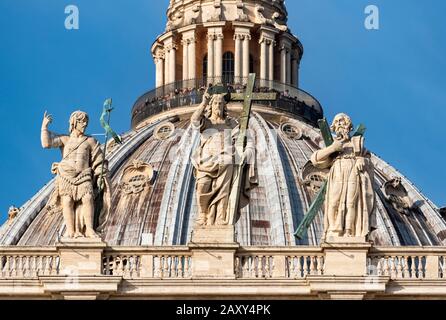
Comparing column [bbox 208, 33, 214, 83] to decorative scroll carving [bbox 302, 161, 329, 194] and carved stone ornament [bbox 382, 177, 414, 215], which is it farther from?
carved stone ornament [bbox 382, 177, 414, 215]

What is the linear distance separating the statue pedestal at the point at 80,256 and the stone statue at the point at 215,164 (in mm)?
2993

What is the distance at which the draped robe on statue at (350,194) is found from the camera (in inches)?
2857

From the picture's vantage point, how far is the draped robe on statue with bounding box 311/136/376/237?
72.6 metres

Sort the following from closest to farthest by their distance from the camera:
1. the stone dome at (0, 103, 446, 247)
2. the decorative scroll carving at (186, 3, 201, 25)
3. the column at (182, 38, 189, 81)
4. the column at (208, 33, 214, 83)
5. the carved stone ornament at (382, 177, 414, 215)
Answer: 1. the stone dome at (0, 103, 446, 247)
2. the carved stone ornament at (382, 177, 414, 215)
3. the column at (208, 33, 214, 83)
4. the column at (182, 38, 189, 81)
5. the decorative scroll carving at (186, 3, 201, 25)

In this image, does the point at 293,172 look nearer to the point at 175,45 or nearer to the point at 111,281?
the point at 175,45

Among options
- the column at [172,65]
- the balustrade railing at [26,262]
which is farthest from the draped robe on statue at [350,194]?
the column at [172,65]

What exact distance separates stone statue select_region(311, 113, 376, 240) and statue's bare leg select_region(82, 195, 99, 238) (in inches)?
250

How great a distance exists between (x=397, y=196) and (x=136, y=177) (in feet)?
46.6

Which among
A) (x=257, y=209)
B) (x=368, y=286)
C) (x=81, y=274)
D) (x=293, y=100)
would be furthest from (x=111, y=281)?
(x=293, y=100)

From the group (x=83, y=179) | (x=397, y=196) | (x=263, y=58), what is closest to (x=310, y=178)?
(x=397, y=196)

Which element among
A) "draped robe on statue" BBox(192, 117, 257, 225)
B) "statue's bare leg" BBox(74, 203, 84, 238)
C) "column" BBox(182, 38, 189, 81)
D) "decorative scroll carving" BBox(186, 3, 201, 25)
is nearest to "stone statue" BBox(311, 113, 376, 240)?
"draped robe on statue" BBox(192, 117, 257, 225)

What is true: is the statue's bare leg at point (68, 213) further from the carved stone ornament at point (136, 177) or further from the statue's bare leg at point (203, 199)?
the carved stone ornament at point (136, 177)
